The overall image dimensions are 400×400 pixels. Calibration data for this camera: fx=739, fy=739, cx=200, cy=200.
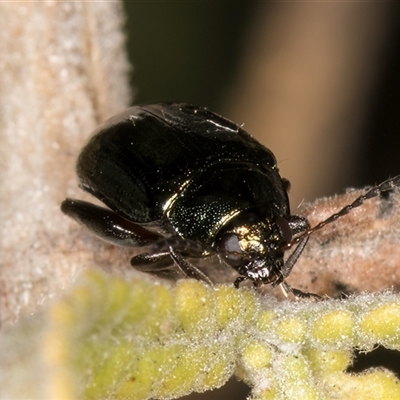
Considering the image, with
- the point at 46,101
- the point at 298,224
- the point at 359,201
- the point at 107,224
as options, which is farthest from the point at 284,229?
the point at 46,101

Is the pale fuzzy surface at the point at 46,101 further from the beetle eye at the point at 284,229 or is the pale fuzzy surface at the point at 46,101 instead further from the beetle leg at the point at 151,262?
the beetle eye at the point at 284,229

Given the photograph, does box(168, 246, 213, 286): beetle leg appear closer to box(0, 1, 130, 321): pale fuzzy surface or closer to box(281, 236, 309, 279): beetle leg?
box(281, 236, 309, 279): beetle leg

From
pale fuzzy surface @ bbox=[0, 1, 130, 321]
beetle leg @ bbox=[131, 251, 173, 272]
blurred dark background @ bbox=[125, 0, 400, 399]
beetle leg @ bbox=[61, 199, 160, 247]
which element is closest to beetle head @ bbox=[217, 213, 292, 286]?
beetle leg @ bbox=[131, 251, 173, 272]

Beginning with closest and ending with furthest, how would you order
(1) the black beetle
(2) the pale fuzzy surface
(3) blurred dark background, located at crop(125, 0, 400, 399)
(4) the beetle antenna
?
(4) the beetle antenna → (1) the black beetle → (2) the pale fuzzy surface → (3) blurred dark background, located at crop(125, 0, 400, 399)

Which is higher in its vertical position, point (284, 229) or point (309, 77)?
point (284, 229)

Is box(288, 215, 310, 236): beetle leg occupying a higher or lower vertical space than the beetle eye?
higher

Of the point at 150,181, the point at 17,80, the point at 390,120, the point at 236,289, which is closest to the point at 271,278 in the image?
the point at 236,289

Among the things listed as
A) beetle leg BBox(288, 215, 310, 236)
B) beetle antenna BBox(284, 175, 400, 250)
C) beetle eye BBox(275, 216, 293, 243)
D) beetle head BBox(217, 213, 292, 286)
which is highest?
beetle antenna BBox(284, 175, 400, 250)

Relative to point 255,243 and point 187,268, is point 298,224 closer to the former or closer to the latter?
point 255,243

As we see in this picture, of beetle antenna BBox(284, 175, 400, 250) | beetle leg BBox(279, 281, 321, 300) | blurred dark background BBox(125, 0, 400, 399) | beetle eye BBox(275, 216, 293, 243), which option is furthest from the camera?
blurred dark background BBox(125, 0, 400, 399)
